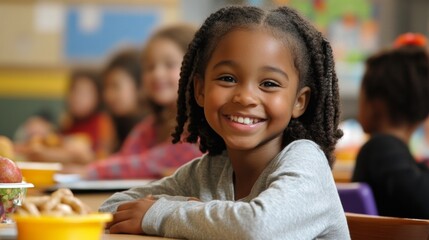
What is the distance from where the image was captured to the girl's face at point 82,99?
5.38m

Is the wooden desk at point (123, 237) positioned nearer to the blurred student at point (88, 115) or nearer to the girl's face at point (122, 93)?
the girl's face at point (122, 93)

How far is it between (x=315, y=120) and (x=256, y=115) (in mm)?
145

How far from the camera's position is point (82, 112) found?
541 centimetres

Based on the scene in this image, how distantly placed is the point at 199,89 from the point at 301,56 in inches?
6.7

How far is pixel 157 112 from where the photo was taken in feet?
10.2

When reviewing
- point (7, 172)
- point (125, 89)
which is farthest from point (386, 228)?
point (125, 89)

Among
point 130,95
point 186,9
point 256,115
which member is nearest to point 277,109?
point 256,115

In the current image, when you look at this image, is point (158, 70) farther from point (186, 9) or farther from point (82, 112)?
point (186, 9)

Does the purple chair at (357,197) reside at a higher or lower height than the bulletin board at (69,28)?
lower

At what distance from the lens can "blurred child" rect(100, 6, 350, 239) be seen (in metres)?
1.10

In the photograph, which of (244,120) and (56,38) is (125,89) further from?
(244,120)

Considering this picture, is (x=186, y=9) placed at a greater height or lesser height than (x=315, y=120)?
greater

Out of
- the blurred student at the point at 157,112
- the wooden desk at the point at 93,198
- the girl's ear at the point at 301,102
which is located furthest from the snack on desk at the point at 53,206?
the blurred student at the point at 157,112

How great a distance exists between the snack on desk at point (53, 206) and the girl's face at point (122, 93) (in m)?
3.61
